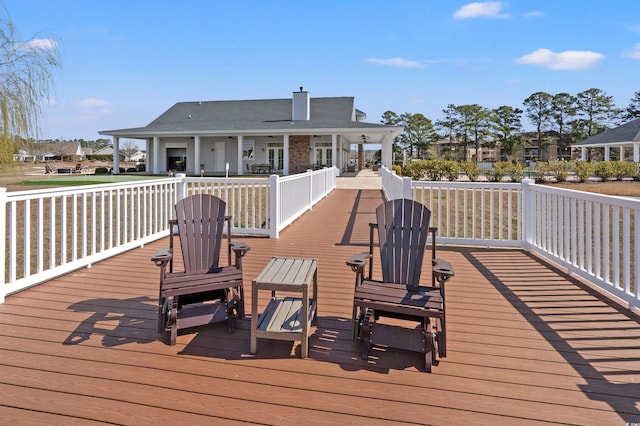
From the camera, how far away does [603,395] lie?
1.90 m

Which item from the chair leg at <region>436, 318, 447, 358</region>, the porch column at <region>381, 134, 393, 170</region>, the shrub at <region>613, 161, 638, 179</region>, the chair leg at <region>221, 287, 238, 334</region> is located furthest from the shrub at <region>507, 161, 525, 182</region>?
the chair leg at <region>221, 287, 238, 334</region>

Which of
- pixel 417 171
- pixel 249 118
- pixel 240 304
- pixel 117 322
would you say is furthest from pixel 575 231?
pixel 249 118

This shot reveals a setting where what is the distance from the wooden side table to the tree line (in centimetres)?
4547

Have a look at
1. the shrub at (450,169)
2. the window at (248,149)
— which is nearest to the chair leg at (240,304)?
the shrub at (450,169)

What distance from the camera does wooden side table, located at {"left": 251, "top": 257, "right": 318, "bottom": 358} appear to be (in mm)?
2285

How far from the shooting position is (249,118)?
85.8 feet

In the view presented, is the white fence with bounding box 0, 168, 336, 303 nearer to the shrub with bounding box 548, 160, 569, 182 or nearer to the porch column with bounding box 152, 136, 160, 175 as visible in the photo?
the porch column with bounding box 152, 136, 160, 175

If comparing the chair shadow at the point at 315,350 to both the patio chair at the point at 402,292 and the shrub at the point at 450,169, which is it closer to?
the patio chair at the point at 402,292

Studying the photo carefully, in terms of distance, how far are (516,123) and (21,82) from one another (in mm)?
52892

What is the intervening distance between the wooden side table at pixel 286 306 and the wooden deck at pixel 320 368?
0.44ft

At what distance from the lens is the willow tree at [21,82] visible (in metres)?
6.55

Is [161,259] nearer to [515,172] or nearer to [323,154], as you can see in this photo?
[515,172]

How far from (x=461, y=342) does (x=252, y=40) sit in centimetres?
1777

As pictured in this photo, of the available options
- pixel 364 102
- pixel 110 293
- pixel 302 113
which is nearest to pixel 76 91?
pixel 110 293
